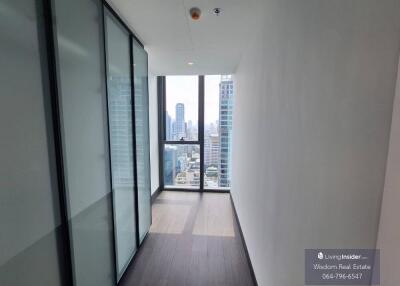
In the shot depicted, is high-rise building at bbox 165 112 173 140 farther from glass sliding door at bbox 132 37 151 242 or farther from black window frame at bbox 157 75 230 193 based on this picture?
glass sliding door at bbox 132 37 151 242

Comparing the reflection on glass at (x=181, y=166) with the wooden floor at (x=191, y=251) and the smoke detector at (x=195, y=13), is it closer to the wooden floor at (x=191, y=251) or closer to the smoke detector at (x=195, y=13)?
the wooden floor at (x=191, y=251)

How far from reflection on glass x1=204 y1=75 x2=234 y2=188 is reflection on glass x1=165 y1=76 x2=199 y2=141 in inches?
10.2

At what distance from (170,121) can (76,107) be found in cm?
321

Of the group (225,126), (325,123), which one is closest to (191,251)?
(325,123)

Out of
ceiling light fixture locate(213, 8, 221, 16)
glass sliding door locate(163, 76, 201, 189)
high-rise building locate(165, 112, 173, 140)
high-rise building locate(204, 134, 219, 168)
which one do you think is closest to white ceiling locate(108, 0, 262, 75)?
ceiling light fixture locate(213, 8, 221, 16)

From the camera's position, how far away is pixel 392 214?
1.56 feet

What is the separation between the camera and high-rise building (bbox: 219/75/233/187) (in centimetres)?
433

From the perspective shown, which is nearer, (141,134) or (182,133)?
(141,134)

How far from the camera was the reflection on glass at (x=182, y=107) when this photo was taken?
4.42 m

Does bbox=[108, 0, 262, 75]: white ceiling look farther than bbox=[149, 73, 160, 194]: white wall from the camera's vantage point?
No

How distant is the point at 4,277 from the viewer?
89 centimetres

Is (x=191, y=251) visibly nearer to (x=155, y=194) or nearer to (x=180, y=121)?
(x=155, y=194)

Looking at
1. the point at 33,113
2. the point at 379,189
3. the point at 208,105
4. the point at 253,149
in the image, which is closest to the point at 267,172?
the point at 253,149

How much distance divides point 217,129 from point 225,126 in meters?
0.20
